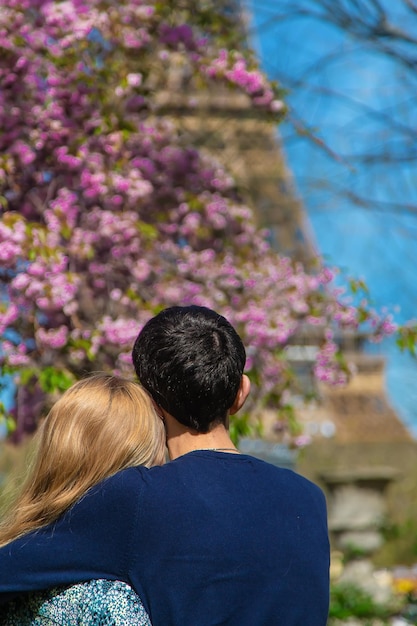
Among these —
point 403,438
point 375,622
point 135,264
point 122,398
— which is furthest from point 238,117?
point 403,438

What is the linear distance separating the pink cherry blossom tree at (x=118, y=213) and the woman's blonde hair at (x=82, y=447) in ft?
6.01

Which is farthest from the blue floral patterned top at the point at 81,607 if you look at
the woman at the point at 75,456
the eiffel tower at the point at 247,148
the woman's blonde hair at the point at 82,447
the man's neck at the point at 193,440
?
the eiffel tower at the point at 247,148

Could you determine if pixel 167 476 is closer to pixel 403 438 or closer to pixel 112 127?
pixel 112 127

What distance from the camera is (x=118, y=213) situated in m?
4.50

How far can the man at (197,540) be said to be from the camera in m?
1.63

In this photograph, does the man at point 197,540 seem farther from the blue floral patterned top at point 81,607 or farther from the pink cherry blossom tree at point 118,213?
the pink cherry blossom tree at point 118,213

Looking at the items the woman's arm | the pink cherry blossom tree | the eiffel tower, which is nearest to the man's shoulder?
the woman's arm

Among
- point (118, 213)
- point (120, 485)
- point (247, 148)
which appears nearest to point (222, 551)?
point (120, 485)

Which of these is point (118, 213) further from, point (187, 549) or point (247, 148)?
point (247, 148)

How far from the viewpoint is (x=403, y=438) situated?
23.2m

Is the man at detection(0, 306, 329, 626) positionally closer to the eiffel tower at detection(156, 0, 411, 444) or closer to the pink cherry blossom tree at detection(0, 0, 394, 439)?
the pink cherry blossom tree at detection(0, 0, 394, 439)

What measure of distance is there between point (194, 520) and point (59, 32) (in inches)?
127

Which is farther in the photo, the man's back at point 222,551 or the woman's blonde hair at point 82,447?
the woman's blonde hair at point 82,447

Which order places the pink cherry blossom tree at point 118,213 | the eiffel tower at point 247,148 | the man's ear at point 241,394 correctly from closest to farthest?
the man's ear at point 241,394 → the pink cherry blossom tree at point 118,213 → the eiffel tower at point 247,148
